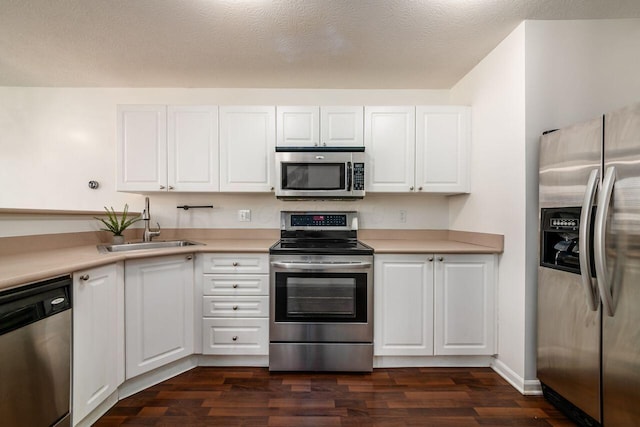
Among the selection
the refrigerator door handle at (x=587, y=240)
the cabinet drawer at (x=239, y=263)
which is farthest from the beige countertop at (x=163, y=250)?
the refrigerator door handle at (x=587, y=240)

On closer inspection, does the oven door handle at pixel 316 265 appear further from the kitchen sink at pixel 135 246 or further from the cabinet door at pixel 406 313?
the kitchen sink at pixel 135 246

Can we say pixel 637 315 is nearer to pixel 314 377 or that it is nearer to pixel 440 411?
pixel 440 411

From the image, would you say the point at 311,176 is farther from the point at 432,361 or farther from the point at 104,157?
the point at 104,157

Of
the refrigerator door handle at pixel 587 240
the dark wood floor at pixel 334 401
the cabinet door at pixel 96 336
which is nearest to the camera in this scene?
the refrigerator door handle at pixel 587 240

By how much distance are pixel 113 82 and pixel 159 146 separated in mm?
878

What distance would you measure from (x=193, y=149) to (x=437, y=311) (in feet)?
7.67

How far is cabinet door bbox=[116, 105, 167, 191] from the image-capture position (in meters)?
2.75

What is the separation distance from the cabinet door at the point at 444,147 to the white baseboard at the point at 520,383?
1.37 meters

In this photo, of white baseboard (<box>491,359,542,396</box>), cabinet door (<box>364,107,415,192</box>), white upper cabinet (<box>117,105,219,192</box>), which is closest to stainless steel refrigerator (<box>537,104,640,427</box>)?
white baseboard (<box>491,359,542,396</box>)

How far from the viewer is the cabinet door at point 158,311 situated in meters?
2.05

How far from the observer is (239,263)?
2.44m

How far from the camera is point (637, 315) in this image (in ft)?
4.53

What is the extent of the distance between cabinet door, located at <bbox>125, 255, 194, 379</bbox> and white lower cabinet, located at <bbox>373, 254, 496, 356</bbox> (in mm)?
1371

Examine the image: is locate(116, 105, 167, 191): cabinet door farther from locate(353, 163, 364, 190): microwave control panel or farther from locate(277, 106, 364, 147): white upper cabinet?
locate(353, 163, 364, 190): microwave control panel
